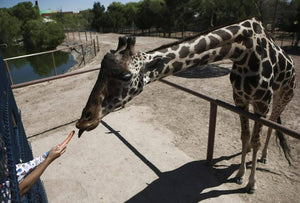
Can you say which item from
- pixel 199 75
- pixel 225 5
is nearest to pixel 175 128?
pixel 199 75

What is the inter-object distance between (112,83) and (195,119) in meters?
3.56

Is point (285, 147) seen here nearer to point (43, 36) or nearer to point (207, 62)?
point (207, 62)

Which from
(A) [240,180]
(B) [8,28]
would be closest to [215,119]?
(A) [240,180]

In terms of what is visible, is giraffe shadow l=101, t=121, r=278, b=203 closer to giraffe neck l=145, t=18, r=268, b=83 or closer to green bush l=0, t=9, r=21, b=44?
giraffe neck l=145, t=18, r=268, b=83

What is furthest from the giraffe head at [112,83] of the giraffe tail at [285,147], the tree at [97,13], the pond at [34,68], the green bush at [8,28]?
the tree at [97,13]

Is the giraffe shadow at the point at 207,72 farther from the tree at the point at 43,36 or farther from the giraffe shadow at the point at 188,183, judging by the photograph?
the tree at the point at 43,36

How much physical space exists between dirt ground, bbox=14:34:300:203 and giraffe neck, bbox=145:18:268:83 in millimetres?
1911

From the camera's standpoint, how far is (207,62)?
2.11 m

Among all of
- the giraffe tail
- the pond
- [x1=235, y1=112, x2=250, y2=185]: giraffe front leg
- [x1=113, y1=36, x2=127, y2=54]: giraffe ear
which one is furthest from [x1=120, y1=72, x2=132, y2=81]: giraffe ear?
the pond

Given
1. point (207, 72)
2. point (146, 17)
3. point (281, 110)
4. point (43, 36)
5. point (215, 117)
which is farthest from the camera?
point (146, 17)

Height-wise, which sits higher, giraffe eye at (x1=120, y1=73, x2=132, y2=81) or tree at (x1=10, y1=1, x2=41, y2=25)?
tree at (x1=10, y1=1, x2=41, y2=25)

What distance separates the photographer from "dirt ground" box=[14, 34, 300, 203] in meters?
3.01

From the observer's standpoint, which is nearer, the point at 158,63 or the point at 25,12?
the point at 158,63

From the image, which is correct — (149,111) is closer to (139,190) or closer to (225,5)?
(139,190)
